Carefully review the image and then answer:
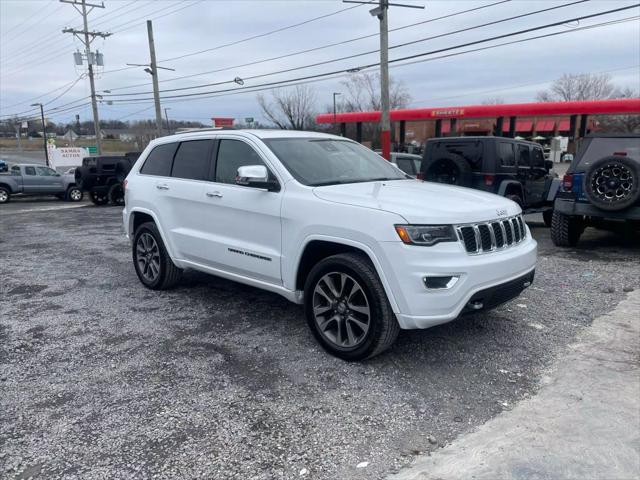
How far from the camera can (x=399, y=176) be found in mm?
5113

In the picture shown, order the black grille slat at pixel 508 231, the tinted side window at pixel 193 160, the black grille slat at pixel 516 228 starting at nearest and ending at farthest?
the black grille slat at pixel 508 231, the black grille slat at pixel 516 228, the tinted side window at pixel 193 160

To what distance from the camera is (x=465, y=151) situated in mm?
10219

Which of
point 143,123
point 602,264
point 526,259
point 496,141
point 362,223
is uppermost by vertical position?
point 143,123

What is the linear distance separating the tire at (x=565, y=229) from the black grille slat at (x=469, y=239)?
5.34 m

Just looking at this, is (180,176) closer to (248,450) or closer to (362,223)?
(362,223)

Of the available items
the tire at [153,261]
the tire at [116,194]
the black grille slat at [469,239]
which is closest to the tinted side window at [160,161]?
the tire at [153,261]

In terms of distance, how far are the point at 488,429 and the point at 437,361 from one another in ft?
3.11

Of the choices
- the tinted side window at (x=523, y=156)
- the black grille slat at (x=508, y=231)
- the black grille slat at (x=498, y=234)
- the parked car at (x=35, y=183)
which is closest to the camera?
the black grille slat at (x=498, y=234)

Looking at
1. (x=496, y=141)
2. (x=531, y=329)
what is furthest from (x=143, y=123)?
(x=531, y=329)

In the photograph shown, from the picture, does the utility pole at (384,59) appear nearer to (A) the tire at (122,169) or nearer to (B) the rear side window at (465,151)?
(B) the rear side window at (465,151)

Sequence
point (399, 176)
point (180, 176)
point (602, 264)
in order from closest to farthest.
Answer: point (399, 176) → point (180, 176) → point (602, 264)

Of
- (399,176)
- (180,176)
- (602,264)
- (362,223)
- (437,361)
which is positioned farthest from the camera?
(602,264)

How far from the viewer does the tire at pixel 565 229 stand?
8.32 metres

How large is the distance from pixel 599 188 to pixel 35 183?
22.2 metres
